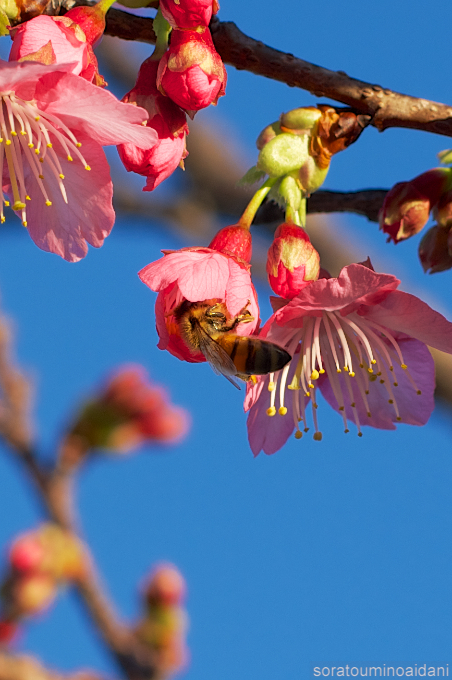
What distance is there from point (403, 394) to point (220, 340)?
0.52 m

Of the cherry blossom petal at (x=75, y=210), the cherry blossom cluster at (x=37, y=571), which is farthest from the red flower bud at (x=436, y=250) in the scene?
the cherry blossom cluster at (x=37, y=571)

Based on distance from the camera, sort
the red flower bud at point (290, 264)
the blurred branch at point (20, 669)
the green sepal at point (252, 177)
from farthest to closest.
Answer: the blurred branch at point (20, 669), the green sepal at point (252, 177), the red flower bud at point (290, 264)

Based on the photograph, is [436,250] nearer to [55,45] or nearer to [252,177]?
[252,177]

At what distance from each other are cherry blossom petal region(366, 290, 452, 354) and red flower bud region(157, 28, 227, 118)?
1.85 ft

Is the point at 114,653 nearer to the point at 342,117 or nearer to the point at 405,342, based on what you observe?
the point at 405,342

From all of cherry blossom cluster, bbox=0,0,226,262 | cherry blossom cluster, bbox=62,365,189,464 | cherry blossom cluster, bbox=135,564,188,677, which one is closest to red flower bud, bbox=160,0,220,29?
cherry blossom cluster, bbox=0,0,226,262

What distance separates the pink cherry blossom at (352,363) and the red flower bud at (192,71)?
43 cm

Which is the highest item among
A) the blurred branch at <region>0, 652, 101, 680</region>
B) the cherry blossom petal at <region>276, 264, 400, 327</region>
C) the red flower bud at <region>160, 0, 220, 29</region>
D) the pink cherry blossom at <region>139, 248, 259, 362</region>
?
the red flower bud at <region>160, 0, 220, 29</region>

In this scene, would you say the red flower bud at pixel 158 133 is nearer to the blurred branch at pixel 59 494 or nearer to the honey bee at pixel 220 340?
the honey bee at pixel 220 340

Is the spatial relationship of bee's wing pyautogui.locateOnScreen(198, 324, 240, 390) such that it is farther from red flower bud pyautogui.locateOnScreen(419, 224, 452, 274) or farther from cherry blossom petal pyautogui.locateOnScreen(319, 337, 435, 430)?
red flower bud pyautogui.locateOnScreen(419, 224, 452, 274)

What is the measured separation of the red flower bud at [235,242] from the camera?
151cm

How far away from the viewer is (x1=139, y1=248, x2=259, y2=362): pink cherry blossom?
1.34m

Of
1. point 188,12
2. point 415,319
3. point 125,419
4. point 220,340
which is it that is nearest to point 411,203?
point 415,319

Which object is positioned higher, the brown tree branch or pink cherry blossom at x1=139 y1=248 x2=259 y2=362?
the brown tree branch
